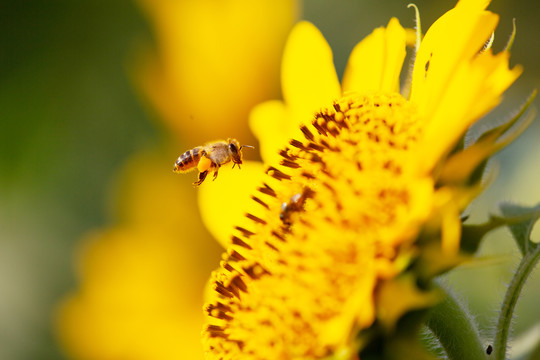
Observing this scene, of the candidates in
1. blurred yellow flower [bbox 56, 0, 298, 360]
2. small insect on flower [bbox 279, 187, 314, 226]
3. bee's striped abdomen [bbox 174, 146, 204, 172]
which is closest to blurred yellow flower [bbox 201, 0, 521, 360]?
small insect on flower [bbox 279, 187, 314, 226]

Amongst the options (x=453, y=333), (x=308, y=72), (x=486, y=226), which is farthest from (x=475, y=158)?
(x=308, y=72)

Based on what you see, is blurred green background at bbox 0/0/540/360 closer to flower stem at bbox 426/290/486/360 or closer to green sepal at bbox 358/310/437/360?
flower stem at bbox 426/290/486/360

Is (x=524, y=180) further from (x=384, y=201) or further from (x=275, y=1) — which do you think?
(x=275, y=1)

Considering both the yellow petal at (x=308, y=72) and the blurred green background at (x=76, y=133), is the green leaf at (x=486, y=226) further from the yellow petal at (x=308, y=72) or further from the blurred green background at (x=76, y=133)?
the blurred green background at (x=76, y=133)

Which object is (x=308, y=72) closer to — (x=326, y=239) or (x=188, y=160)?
(x=188, y=160)

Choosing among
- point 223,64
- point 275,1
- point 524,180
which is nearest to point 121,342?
point 223,64

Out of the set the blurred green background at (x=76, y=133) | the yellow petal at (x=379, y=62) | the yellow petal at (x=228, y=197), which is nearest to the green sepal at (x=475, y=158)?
the yellow petal at (x=379, y=62)
